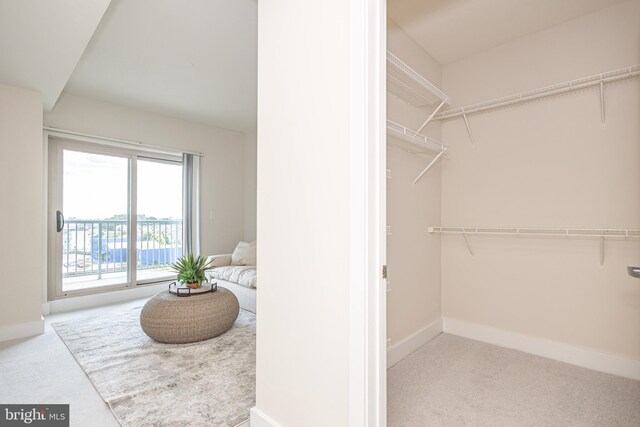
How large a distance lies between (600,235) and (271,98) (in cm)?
240

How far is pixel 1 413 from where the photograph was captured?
183 cm

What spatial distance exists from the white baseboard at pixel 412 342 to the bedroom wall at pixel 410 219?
0.9 inches

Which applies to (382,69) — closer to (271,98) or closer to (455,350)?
(271,98)

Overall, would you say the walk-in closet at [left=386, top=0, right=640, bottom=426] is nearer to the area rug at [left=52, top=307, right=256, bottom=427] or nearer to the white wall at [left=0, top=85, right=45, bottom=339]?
the area rug at [left=52, top=307, right=256, bottom=427]

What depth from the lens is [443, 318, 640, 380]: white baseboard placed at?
2196 millimetres

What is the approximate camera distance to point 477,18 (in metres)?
2.39

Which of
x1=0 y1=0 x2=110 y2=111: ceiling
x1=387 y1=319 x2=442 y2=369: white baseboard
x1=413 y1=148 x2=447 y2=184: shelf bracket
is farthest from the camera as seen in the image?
x1=413 y1=148 x2=447 y2=184: shelf bracket

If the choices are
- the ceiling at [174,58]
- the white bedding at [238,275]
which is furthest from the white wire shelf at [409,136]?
the white bedding at [238,275]

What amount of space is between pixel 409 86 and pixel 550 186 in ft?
4.48

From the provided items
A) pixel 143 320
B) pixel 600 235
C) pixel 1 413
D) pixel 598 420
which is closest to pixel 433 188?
pixel 600 235

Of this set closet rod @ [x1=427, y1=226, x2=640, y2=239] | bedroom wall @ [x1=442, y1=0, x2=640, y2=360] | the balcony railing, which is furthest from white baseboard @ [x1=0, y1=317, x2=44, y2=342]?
bedroom wall @ [x1=442, y1=0, x2=640, y2=360]

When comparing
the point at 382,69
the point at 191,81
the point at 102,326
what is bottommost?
the point at 102,326

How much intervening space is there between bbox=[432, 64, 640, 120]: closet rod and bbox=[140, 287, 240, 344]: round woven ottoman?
2.70m

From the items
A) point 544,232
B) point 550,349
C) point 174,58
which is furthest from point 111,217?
point 550,349
